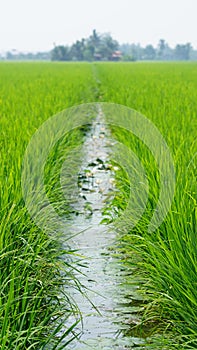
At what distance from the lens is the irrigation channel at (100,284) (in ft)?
8.77

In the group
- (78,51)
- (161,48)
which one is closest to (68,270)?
(78,51)

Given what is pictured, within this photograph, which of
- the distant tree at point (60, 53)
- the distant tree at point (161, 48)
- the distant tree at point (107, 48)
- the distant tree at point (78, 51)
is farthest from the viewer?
the distant tree at point (161, 48)

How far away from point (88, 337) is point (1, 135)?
2.76 meters

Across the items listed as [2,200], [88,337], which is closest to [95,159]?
[2,200]

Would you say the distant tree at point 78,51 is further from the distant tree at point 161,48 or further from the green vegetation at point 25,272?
the green vegetation at point 25,272

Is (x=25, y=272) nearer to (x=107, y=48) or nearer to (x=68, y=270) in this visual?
(x=68, y=270)

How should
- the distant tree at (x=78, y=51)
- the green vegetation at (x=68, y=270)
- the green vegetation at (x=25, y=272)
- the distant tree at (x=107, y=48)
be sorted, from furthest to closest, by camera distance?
the distant tree at (x=78, y=51) < the distant tree at (x=107, y=48) < the green vegetation at (x=68, y=270) < the green vegetation at (x=25, y=272)

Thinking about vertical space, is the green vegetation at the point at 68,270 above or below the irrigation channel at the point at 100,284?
above

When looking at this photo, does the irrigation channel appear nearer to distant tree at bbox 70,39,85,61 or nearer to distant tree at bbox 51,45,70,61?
distant tree at bbox 70,39,85,61

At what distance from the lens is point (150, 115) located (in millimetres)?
6355

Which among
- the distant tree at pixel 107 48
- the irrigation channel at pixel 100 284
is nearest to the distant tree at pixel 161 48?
the distant tree at pixel 107 48

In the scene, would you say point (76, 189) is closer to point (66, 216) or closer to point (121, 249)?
point (66, 216)

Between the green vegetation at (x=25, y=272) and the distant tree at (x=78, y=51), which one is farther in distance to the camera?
the distant tree at (x=78, y=51)

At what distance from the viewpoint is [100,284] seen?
3.26 m
